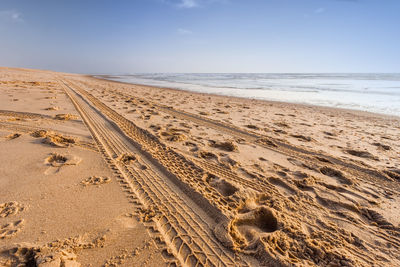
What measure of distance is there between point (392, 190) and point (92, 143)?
5562mm

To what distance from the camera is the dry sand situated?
1.77 m

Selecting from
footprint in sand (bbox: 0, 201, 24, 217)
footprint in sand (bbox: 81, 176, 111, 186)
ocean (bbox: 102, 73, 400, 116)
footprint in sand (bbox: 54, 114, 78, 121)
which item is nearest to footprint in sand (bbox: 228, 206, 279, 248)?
footprint in sand (bbox: 81, 176, 111, 186)

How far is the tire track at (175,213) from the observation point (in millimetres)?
1769

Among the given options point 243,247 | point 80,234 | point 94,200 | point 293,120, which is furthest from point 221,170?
point 293,120

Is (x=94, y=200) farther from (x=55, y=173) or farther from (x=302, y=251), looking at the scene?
(x=302, y=251)

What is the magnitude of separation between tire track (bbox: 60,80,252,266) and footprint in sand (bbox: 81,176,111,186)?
27 cm

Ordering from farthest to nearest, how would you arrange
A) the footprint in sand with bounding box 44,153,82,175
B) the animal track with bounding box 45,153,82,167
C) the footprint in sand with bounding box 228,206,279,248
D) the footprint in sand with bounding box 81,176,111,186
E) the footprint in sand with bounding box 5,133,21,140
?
1. the footprint in sand with bounding box 5,133,21,140
2. the animal track with bounding box 45,153,82,167
3. the footprint in sand with bounding box 44,153,82,175
4. the footprint in sand with bounding box 81,176,111,186
5. the footprint in sand with bounding box 228,206,279,248

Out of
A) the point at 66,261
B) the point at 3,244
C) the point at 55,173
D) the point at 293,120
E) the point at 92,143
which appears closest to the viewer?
the point at 66,261

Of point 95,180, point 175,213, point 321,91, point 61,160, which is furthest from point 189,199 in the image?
point 321,91

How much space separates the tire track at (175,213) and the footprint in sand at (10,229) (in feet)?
3.78

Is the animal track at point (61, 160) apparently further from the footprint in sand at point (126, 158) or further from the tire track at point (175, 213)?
the footprint in sand at point (126, 158)

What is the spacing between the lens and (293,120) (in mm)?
7250

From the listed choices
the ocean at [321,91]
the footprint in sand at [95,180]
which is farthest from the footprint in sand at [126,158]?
the ocean at [321,91]

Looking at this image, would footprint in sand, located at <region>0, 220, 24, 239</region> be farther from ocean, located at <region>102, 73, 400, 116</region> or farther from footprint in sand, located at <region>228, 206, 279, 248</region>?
ocean, located at <region>102, 73, 400, 116</region>
